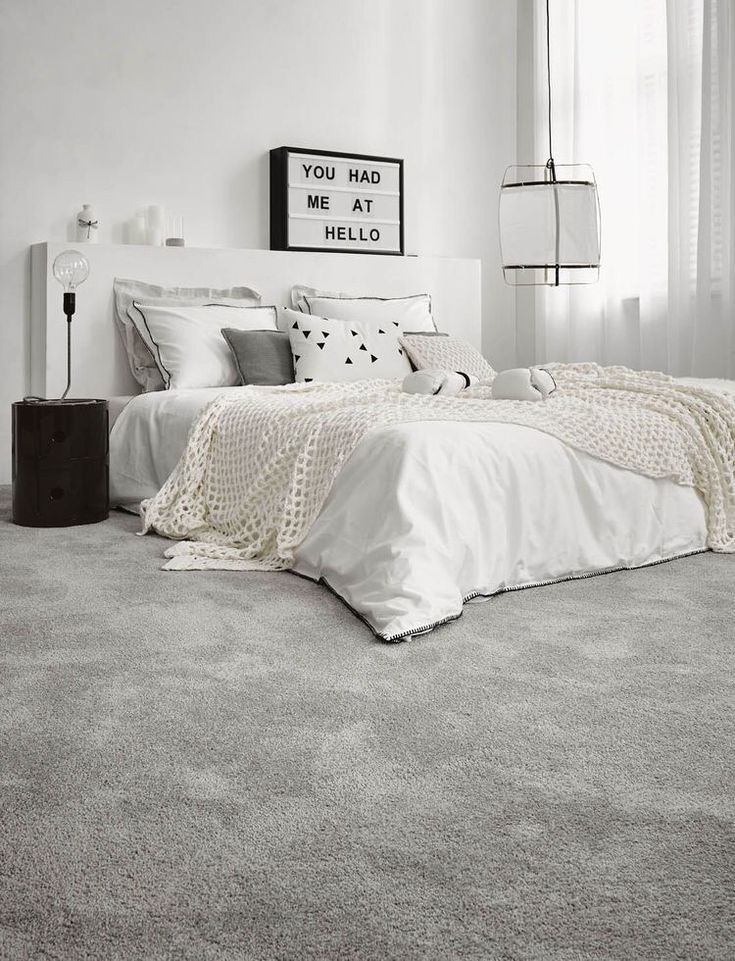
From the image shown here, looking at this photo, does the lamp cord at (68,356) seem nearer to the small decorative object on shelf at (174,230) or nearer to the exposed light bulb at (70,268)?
the exposed light bulb at (70,268)

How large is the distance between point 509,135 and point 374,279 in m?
1.38

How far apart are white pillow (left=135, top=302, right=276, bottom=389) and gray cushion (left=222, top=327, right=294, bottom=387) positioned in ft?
0.18

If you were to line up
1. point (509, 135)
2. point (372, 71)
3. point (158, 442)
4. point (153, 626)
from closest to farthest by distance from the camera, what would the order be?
point (153, 626), point (158, 442), point (372, 71), point (509, 135)

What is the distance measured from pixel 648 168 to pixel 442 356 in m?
1.58

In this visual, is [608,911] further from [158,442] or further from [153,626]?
[158,442]

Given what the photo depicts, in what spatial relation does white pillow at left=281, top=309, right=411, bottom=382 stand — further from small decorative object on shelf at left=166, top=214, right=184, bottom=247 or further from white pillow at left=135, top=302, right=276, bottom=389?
small decorative object on shelf at left=166, top=214, right=184, bottom=247

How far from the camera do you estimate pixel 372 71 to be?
517 cm

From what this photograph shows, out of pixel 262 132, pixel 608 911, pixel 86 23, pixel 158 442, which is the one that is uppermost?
pixel 86 23

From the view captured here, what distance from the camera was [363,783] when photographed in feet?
4.76

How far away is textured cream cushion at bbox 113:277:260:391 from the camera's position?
13.8ft

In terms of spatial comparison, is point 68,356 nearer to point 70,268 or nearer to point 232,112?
point 70,268

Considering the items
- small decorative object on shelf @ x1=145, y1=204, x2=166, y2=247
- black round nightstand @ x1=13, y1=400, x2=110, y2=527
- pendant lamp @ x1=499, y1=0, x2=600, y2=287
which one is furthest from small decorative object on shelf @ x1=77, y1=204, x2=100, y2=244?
pendant lamp @ x1=499, y1=0, x2=600, y2=287

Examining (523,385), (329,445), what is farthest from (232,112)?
(329,445)

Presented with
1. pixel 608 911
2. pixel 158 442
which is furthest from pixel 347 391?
pixel 608 911
